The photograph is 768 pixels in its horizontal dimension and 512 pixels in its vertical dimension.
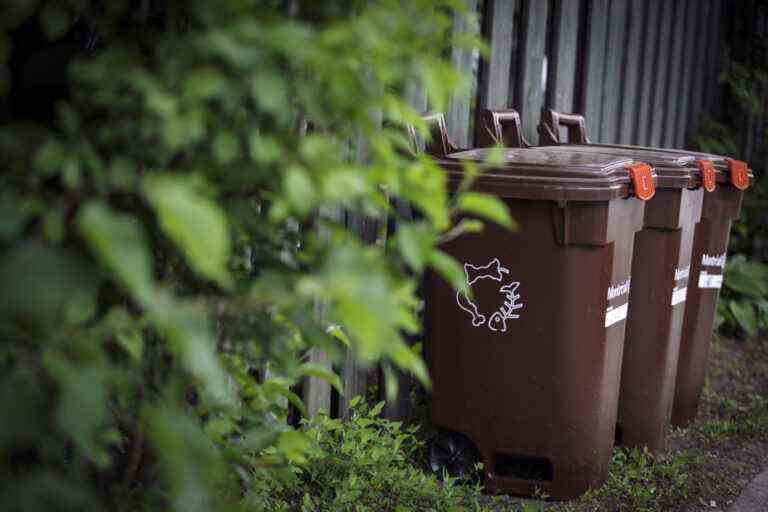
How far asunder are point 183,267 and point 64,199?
43 centimetres

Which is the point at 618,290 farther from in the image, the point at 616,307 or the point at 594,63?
the point at 594,63

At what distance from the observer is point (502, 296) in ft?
10.0

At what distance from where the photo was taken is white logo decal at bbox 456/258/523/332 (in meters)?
3.04

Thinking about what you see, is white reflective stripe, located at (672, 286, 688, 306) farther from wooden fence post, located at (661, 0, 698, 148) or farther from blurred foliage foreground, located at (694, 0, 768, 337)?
wooden fence post, located at (661, 0, 698, 148)

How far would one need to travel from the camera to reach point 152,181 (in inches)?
42.2

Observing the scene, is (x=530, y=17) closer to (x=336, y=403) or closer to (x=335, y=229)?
(x=336, y=403)

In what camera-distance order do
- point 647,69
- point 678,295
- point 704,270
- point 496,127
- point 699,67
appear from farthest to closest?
point 699,67 < point 647,69 < point 704,270 < point 496,127 < point 678,295

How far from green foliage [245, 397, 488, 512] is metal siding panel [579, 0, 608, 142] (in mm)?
2916

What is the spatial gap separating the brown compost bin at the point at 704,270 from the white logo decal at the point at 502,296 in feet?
4.35

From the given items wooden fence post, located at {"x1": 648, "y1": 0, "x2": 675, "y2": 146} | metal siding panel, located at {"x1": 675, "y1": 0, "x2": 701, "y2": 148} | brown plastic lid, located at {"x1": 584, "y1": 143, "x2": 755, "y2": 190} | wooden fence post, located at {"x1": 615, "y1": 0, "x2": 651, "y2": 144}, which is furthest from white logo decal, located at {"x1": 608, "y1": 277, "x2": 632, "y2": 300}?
metal siding panel, located at {"x1": 675, "y1": 0, "x2": 701, "y2": 148}

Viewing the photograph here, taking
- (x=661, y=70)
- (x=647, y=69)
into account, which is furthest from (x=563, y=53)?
(x=661, y=70)

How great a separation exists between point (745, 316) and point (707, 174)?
2846mm

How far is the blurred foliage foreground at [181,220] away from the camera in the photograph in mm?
1064

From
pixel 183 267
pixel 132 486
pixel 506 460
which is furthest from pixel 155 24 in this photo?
pixel 506 460
